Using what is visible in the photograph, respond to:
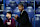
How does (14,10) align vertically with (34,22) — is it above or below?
above

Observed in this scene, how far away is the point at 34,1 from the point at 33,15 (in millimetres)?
495

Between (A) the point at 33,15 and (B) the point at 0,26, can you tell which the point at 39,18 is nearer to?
(A) the point at 33,15

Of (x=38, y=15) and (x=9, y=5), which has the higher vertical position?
(x=9, y=5)

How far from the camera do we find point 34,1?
148 inches

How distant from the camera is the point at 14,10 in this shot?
392 cm

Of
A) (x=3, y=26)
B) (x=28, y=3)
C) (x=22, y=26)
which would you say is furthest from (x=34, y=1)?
(x=3, y=26)

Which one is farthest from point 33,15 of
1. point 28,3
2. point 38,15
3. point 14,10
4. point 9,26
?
point 9,26

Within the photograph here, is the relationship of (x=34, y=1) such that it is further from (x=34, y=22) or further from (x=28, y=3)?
(x=34, y=22)

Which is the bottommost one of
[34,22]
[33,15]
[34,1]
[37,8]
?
[34,22]

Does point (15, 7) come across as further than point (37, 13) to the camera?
Yes

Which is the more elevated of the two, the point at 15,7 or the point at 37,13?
the point at 15,7

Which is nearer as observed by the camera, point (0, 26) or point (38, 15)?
point (0, 26)

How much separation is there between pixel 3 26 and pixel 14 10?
3.05 feet

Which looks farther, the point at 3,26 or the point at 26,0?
the point at 26,0
